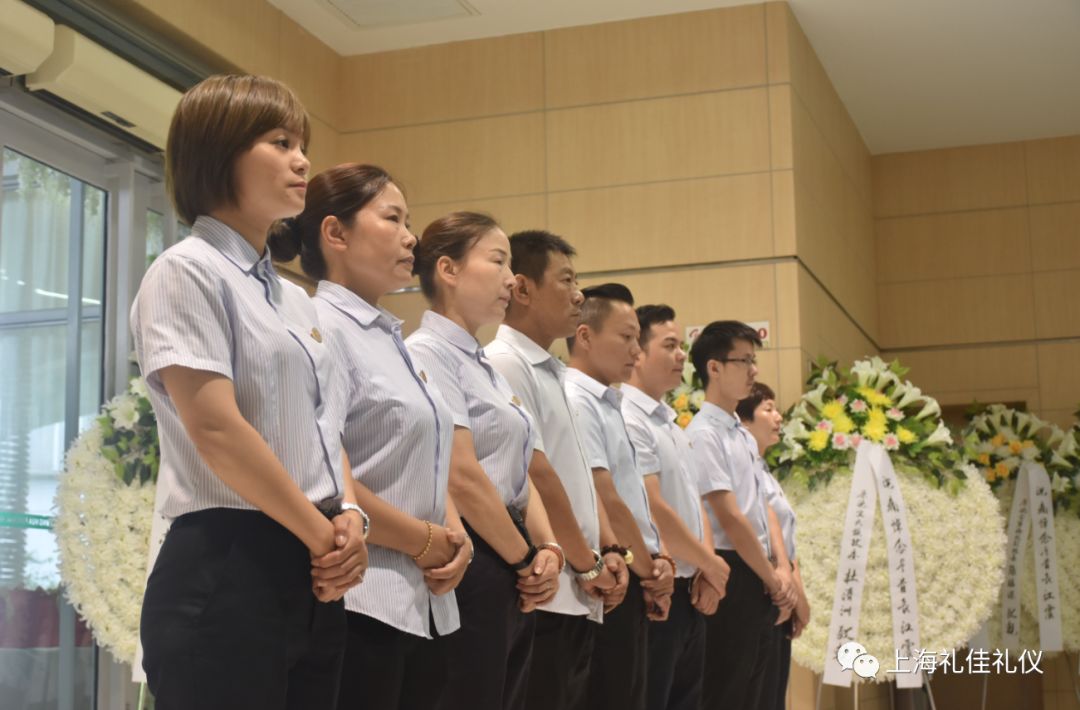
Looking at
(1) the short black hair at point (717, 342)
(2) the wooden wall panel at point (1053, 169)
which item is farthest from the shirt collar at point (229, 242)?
(2) the wooden wall panel at point (1053, 169)

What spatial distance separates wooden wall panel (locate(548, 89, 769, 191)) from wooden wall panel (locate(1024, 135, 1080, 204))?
124 inches

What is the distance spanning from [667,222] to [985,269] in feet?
10.7

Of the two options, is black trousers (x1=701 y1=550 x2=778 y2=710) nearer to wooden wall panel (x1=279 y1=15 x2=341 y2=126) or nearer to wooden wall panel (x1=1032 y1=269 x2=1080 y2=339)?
wooden wall panel (x1=279 y1=15 x2=341 y2=126)

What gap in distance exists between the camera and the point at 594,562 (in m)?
3.22

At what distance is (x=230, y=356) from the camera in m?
1.95

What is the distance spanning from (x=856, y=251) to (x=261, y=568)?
7.13 m

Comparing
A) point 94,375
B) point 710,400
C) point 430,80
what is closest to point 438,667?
point 710,400

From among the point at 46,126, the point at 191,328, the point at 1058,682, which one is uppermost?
the point at 46,126

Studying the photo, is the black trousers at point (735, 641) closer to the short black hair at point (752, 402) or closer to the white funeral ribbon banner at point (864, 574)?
the white funeral ribbon banner at point (864, 574)

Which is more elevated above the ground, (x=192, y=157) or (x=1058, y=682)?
(x=192, y=157)

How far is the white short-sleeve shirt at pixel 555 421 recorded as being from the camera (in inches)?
128

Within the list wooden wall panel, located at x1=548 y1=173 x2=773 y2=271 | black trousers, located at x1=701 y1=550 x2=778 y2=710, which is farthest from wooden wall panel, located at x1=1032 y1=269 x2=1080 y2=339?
black trousers, located at x1=701 y1=550 x2=778 y2=710

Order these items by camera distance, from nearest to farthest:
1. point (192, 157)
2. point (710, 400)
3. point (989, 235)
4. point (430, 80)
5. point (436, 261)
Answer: point (192, 157) → point (436, 261) → point (710, 400) → point (430, 80) → point (989, 235)

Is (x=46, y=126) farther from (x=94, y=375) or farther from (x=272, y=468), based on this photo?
(x=272, y=468)
